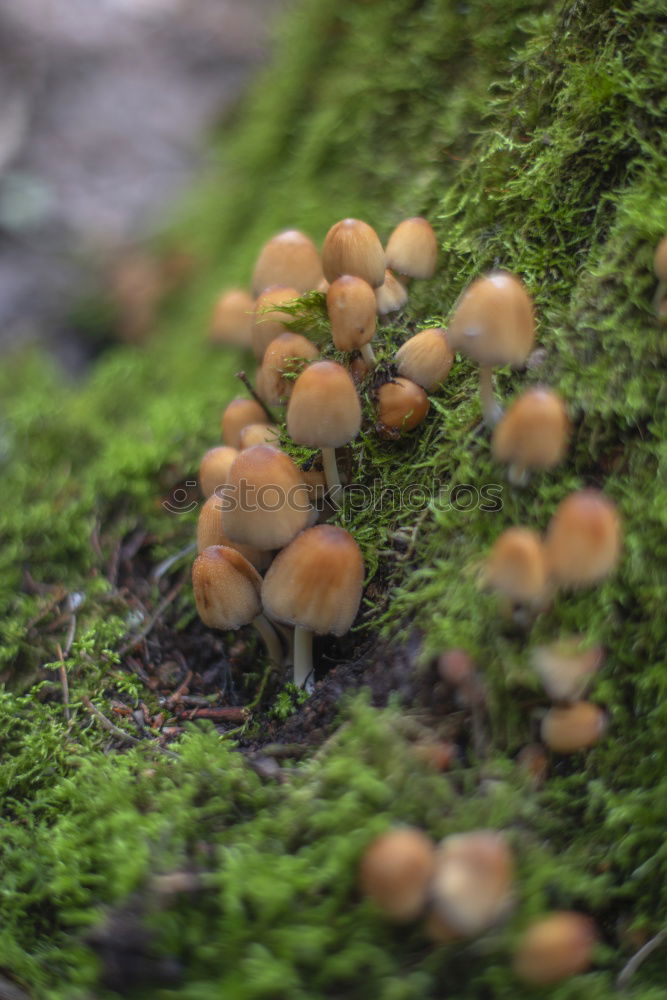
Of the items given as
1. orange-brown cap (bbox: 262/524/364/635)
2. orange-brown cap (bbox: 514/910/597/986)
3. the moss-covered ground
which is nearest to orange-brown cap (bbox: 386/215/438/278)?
the moss-covered ground

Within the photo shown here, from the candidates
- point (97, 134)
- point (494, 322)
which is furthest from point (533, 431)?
point (97, 134)

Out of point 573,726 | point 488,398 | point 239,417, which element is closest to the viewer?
point 573,726

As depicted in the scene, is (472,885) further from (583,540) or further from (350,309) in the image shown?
(350,309)

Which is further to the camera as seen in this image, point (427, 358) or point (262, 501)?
point (427, 358)

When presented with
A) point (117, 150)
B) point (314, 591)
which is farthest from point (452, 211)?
point (117, 150)

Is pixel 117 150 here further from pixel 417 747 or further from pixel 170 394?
pixel 417 747
